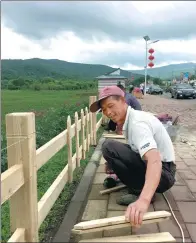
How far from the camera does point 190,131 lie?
32.8 feet

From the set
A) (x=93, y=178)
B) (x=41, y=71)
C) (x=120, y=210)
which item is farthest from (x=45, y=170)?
(x=41, y=71)

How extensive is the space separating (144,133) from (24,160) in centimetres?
103

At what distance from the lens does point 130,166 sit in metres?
3.34

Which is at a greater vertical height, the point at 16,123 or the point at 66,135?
the point at 16,123

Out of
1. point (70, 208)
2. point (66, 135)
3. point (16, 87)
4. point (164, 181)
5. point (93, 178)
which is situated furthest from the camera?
point (16, 87)

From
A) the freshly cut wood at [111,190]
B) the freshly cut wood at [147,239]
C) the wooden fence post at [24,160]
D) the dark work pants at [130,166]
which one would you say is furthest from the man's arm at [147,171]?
the freshly cut wood at [111,190]

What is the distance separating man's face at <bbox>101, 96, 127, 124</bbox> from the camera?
2992 mm

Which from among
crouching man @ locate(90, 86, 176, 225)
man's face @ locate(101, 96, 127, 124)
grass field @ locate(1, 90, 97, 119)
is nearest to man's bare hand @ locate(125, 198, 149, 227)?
crouching man @ locate(90, 86, 176, 225)

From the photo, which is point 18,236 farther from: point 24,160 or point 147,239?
point 147,239

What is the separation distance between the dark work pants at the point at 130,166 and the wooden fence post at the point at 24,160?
120 cm

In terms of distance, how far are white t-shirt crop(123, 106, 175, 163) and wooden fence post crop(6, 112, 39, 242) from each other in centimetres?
90

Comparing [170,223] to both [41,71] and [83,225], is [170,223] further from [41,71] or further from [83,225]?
[41,71]

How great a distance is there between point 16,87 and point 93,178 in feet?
196

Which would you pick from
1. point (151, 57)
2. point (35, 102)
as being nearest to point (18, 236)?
point (35, 102)
